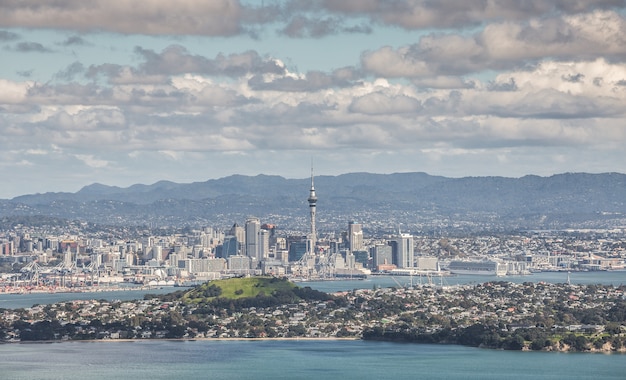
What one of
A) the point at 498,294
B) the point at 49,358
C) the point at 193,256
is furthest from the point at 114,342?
the point at 193,256

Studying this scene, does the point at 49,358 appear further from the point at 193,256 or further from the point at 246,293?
the point at 193,256

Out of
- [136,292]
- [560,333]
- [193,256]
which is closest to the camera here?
[560,333]

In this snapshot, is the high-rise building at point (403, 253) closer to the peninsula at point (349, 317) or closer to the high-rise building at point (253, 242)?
the high-rise building at point (253, 242)

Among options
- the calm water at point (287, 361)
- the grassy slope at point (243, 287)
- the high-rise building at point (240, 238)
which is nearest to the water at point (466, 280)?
the high-rise building at point (240, 238)

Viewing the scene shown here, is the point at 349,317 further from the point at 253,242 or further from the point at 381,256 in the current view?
the point at 253,242

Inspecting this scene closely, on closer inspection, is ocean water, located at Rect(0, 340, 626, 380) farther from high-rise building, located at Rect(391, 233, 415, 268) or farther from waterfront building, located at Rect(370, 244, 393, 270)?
high-rise building, located at Rect(391, 233, 415, 268)

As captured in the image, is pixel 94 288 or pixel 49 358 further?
pixel 94 288

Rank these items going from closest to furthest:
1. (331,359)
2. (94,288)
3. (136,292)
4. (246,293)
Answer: (331,359)
(246,293)
(136,292)
(94,288)
